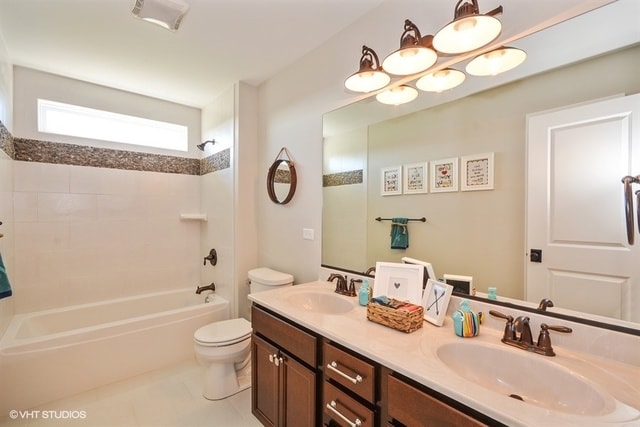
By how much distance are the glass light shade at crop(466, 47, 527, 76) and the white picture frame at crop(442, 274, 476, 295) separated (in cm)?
94

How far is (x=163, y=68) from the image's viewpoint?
2.47m

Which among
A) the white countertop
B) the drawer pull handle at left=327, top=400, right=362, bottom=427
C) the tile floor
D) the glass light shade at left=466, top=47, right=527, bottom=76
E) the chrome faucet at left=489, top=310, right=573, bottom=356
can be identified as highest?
the glass light shade at left=466, top=47, right=527, bottom=76

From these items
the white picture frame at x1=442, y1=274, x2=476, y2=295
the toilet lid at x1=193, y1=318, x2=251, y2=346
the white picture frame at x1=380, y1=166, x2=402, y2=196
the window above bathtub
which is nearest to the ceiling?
the window above bathtub

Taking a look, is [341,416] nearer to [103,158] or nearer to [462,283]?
[462,283]

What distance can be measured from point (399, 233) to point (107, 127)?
308cm

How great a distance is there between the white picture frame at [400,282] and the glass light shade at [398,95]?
3.04 feet

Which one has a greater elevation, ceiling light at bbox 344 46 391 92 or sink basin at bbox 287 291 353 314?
ceiling light at bbox 344 46 391 92

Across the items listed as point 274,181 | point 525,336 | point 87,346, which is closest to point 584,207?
point 525,336

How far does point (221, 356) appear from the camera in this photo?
6.54 feet

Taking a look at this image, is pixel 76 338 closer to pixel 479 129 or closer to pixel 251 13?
pixel 251 13

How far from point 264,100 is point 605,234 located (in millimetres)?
2599

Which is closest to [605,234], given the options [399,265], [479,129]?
[479,129]

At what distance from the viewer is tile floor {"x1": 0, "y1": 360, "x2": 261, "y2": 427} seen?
70.4 inches

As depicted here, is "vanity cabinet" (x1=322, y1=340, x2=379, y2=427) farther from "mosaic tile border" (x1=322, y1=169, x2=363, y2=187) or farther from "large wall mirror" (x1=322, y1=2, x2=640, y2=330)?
"mosaic tile border" (x1=322, y1=169, x2=363, y2=187)
